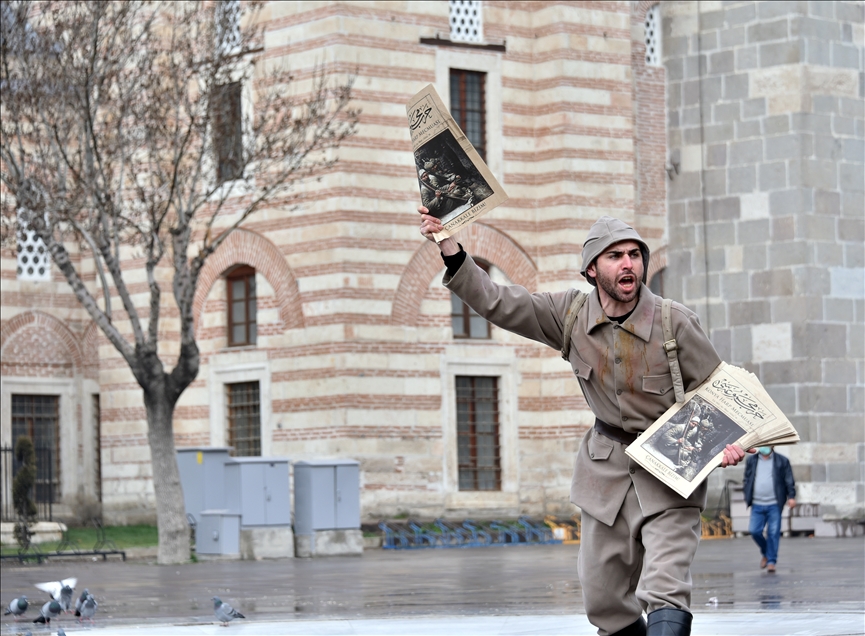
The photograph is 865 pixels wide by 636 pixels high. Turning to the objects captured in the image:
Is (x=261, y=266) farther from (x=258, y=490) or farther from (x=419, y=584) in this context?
(x=419, y=584)

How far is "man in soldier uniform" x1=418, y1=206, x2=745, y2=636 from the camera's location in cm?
590

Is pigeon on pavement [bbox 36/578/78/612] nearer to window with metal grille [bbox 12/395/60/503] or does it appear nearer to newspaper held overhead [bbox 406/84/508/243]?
newspaper held overhead [bbox 406/84/508/243]

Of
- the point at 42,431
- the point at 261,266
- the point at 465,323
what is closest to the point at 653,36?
the point at 465,323

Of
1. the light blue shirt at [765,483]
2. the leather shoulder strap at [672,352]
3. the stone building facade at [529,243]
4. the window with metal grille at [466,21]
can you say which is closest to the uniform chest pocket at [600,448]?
the leather shoulder strap at [672,352]

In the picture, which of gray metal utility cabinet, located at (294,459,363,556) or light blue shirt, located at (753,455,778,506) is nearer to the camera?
light blue shirt, located at (753,455,778,506)

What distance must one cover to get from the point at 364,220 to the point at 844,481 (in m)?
9.59

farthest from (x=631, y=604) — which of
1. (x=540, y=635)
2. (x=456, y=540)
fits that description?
(x=456, y=540)

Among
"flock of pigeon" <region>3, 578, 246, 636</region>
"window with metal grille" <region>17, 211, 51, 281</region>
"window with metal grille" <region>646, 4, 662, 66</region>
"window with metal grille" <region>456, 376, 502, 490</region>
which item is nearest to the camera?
"flock of pigeon" <region>3, 578, 246, 636</region>

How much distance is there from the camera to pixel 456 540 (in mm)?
23000

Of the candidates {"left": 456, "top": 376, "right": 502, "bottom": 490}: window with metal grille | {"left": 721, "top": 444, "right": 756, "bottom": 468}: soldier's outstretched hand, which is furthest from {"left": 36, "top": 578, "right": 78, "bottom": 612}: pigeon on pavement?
{"left": 456, "top": 376, "right": 502, "bottom": 490}: window with metal grille

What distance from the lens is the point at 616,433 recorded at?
6055 millimetres

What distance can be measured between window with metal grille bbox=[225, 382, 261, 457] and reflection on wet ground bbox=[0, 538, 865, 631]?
16.5 ft

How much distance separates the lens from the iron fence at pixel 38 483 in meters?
26.1

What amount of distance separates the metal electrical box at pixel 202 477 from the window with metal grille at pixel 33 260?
326 inches
